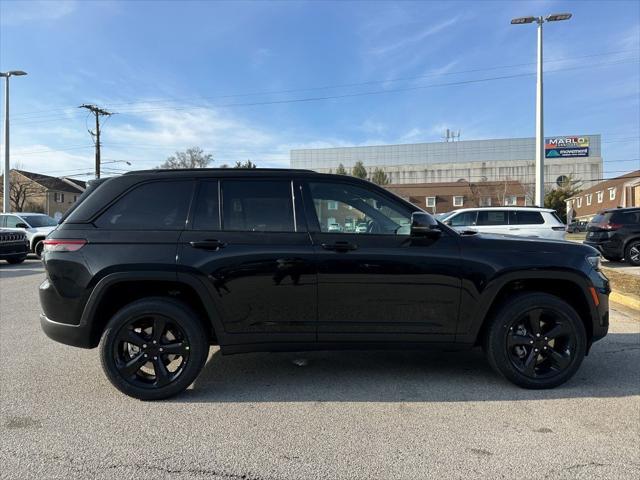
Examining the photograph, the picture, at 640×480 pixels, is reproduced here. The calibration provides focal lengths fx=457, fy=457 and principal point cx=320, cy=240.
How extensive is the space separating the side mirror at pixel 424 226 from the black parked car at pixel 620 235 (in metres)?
11.4

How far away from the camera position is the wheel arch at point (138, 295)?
3.71 metres

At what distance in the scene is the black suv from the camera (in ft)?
12.3

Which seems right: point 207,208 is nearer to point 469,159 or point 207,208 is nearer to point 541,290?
point 541,290

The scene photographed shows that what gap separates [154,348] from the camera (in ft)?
12.5

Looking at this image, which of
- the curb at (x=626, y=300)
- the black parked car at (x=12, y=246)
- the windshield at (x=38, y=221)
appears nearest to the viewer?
the curb at (x=626, y=300)

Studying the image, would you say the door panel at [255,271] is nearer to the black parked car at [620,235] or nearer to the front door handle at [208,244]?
the front door handle at [208,244]

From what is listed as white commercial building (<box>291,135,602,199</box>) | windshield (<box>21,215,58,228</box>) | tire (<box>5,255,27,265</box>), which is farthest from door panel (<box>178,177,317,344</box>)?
white commercial building (<box>291,135,602,199</box>)

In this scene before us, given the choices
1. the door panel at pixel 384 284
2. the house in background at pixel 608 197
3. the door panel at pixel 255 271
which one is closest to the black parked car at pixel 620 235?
the door panel at pixel 384 284

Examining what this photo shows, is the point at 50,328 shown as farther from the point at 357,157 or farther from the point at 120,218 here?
the point at 357,157

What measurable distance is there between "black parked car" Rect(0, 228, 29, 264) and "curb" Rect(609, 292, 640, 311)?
15716 millimetres

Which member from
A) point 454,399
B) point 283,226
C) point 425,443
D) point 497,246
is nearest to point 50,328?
point 283,226

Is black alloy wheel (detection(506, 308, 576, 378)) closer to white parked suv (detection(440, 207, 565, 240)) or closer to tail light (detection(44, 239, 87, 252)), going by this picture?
tail light (detection(44, 239, 87, 252))

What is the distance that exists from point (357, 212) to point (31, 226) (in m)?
17.2

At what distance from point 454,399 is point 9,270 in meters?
13.6
